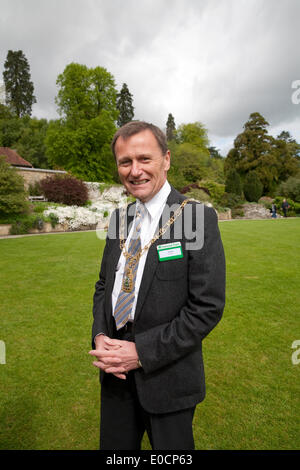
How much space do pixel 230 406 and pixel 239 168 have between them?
45520 millimetres

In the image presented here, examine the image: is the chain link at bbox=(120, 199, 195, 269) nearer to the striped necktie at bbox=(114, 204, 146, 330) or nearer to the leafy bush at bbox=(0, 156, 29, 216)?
the striped necktie at bbox=(114, 204, 146, 330)

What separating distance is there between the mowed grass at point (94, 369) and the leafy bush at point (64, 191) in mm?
16625

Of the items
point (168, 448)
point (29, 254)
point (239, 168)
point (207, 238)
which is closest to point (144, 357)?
point (168, 448)

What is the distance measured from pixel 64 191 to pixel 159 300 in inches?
892

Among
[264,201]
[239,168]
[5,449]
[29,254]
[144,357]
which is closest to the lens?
[144,357]

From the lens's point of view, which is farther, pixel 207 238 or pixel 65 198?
pixel 65 198

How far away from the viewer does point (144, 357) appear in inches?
53.3

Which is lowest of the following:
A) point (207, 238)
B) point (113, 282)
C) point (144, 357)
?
point (144, 357)

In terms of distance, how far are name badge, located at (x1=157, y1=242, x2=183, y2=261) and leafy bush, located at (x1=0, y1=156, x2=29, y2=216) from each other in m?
16.9

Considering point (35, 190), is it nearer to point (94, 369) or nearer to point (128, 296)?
point (94, 369)

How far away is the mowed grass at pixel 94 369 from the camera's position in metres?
2.40

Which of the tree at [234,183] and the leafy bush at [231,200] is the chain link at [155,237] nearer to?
the leafy bush at [231,200]

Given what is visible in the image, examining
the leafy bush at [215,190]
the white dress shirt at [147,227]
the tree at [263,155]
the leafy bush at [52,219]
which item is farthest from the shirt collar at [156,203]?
the tree at [263,155]

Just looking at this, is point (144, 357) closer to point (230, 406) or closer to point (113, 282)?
point (113, 282)
